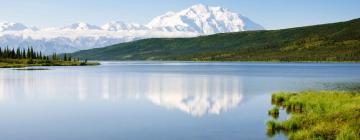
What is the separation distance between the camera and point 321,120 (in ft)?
113

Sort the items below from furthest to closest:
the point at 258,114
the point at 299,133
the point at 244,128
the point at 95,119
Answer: the point at 258,114 → the point at 95,119 → the point at 244,128 → the point at 299,133

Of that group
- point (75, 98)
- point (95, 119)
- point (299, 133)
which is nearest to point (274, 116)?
point (299, 133)

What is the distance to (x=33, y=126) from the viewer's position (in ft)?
126

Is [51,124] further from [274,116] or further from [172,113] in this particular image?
[274,116]

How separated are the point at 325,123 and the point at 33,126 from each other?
74.2ft

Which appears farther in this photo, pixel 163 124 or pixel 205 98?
pixel 205 98

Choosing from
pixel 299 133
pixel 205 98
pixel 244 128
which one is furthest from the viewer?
pixel 205 98

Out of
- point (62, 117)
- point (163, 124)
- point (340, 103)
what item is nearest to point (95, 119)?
point (62, 117)

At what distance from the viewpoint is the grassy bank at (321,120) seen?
29844mm

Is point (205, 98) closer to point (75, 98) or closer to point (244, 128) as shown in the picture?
point (75, 98)

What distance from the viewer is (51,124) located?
3969 cm

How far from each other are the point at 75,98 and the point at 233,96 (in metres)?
22.0

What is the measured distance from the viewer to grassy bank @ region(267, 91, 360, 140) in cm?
2984

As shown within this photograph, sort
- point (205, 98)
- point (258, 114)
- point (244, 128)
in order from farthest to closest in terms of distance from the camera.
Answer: point (205, 98) < point (258, 114) < point (244, 128)
